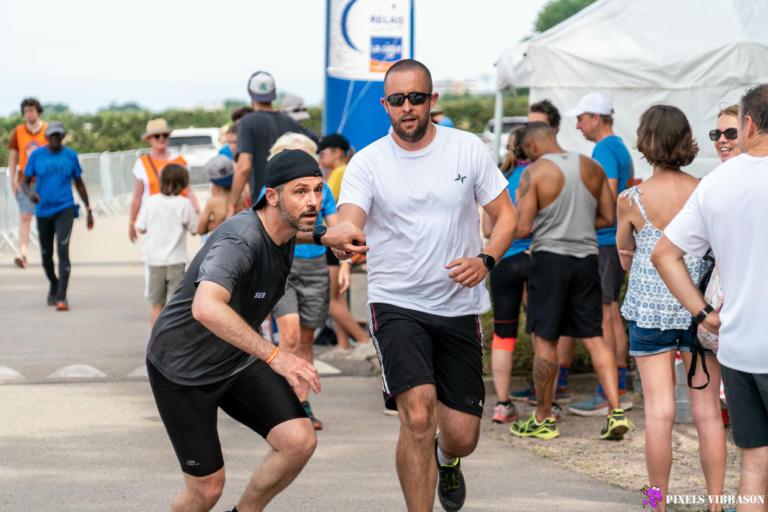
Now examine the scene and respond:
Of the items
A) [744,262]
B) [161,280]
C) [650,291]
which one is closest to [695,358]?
[650,291]

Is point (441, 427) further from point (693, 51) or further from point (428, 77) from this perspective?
point (693, 51)

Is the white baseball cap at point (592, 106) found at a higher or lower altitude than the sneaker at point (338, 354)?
higher

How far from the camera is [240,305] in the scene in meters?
3.46

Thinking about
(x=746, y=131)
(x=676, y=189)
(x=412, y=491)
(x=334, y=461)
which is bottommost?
(x=334, y=461)

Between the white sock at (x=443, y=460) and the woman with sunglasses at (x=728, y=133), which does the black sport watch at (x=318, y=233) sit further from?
the woman with sunglasses at (x=728, y=133)

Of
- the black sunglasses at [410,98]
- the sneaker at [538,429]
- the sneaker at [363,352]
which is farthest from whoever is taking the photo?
the sneaker at [363,352]

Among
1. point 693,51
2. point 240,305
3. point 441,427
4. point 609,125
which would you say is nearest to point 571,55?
point 693,51

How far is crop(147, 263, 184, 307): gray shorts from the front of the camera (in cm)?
754

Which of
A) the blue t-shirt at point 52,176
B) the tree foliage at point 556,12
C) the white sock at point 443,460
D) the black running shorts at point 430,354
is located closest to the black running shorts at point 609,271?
the black running shorts at point 430,354

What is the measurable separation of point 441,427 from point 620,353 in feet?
9.54

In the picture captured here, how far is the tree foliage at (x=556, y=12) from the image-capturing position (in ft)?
279

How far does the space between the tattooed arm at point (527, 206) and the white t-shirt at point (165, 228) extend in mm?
3253

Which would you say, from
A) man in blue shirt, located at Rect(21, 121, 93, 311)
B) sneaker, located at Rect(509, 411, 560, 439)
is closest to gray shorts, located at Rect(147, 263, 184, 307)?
man in blue shirt, located at Rect(21, 121, 93, 311)

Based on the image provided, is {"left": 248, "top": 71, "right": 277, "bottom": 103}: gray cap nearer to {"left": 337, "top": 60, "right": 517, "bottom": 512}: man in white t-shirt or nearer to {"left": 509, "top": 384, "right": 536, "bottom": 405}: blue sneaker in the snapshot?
{"left": 509, "top": 384, "right": 536, "bottom": 405}: blue sneaker
